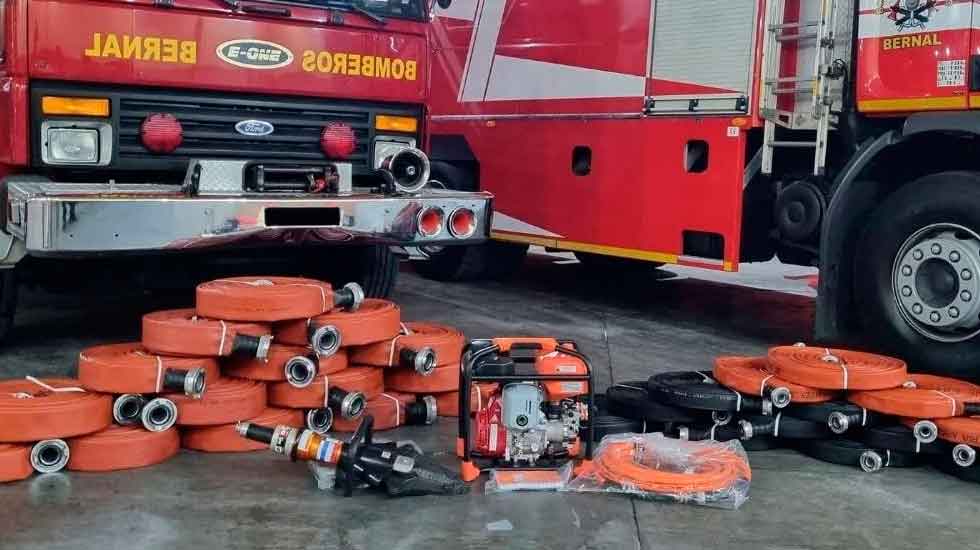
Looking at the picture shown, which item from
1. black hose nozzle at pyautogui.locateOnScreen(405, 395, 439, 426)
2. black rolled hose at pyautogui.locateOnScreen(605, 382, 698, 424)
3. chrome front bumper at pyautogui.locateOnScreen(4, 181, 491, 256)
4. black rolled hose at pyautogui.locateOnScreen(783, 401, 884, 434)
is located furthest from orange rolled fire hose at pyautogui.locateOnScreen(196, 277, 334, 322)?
black rolled hose at pyautogui.locateOnScreen(783, 401, 884, 434)

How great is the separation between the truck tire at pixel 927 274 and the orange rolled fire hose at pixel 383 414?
2.65m

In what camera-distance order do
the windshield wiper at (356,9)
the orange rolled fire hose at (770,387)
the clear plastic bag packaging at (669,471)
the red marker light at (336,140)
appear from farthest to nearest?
the red marker light at (336,140) < the windshield wiper at (356,9) < the orange rolled fire hose at (770,387) < the clear plastic bag packaging at (669,471)

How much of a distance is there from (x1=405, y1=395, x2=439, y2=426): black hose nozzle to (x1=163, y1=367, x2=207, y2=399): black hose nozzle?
0.96 meters

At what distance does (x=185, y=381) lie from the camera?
12.6ft

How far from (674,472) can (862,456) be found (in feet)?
2.81

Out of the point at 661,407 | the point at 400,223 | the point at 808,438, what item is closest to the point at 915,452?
the point at 808,438

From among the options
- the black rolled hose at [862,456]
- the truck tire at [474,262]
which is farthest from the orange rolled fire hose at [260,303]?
the truck tire at [474,262]

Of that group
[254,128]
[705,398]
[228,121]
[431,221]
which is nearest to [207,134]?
[228,121]

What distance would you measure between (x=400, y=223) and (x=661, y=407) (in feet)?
5.72

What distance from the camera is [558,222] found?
7695 millimetres

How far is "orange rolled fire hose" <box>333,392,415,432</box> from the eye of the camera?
14.3 feet

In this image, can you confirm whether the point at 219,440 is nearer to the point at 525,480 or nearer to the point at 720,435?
A: the point at 525,480

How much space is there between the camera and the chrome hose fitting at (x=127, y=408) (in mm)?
3844

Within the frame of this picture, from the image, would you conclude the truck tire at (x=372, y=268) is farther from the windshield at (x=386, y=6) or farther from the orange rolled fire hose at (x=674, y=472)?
the orange rolled fire hose at (x=674, y=472)
